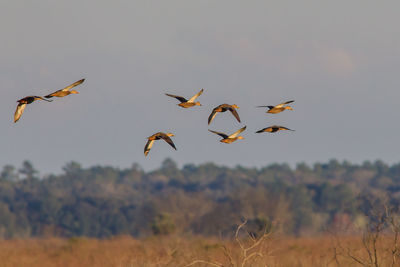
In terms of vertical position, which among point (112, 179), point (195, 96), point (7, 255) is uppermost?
point (112, 179)

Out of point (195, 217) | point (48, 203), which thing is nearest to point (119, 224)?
point (48, 203)

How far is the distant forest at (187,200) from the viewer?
69.7m

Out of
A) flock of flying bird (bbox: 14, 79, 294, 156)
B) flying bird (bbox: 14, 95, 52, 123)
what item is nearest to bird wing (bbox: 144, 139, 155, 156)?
flock of flying bird (bbox: 14, 79, 294, 156)

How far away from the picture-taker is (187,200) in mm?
84188

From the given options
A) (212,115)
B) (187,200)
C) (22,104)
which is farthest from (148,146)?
(187,200)

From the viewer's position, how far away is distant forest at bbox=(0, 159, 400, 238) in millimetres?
69688

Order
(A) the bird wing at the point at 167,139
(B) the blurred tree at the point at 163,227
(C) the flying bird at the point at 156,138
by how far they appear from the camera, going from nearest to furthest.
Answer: (A) the bird wing at the point at 167,139 < (C) the flying bird at the point at 156,138 < (B) the blurred tree at the point at 163,227

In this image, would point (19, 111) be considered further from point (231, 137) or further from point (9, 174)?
point (9, 174)

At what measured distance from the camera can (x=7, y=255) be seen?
33375mm

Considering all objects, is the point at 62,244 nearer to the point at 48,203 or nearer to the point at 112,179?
the point at 48,203

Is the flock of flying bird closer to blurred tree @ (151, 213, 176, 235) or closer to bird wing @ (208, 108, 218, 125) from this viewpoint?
bird wing @ (208, 108, 218, 125)

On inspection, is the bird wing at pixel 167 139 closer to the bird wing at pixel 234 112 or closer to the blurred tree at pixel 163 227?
the bird wing at pixel 234 112

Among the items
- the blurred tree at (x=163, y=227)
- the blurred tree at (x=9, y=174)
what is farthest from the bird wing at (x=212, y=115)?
the blurred tree at (x=9, y=174)

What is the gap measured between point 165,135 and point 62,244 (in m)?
26.4
